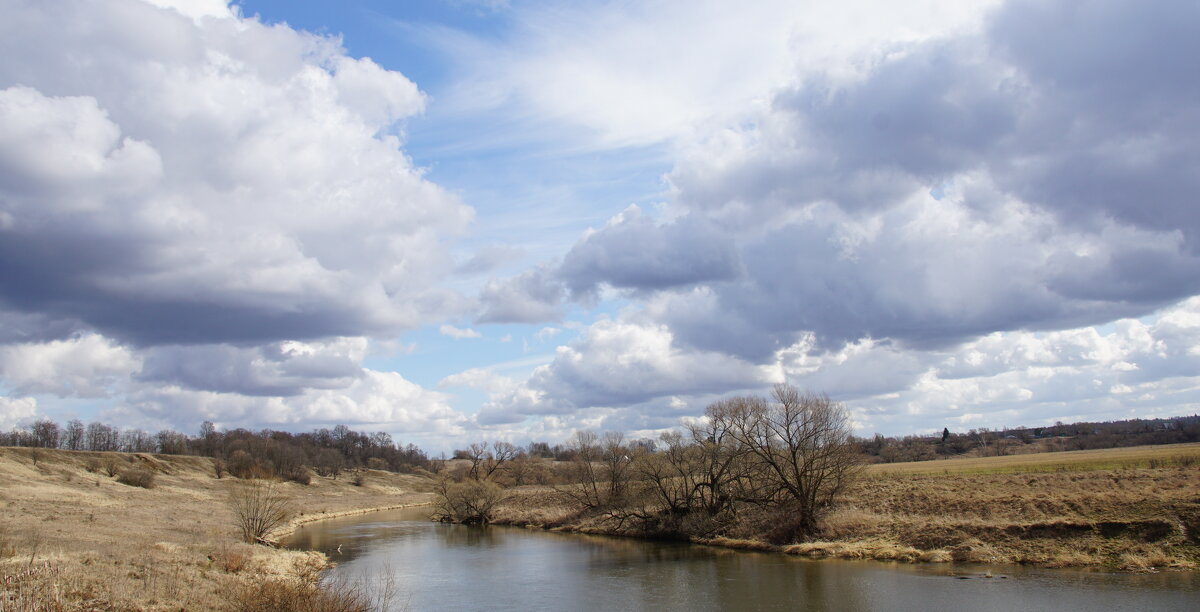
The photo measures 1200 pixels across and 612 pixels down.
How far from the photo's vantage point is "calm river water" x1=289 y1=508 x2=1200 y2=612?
91.9 feet

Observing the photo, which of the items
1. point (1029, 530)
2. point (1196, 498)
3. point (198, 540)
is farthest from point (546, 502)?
point (1196, 498)

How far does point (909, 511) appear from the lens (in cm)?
4544

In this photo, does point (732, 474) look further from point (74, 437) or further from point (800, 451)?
point (74, 437)

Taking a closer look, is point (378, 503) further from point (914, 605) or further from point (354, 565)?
point (914, 605)

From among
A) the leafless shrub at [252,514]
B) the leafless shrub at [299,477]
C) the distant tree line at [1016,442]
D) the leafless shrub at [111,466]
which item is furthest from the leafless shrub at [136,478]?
the distant tree line at [1016,442]

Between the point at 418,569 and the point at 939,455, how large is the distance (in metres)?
116

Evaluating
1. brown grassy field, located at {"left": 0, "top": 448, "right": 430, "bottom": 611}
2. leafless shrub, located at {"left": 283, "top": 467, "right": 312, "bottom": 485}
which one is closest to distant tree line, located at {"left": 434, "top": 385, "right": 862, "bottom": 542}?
brown grassy field, located at {"left": 0, "top": 448, "right": 430, "bottom": 611}

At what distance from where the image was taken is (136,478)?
9112 cm

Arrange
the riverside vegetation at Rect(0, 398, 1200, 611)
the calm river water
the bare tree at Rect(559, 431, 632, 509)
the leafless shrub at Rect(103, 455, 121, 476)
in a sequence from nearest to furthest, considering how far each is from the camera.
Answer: the riverside vegetation at Rect(0, 398, 1200, 611)
the calm river water
the bare tree at Rect(559, 431, 632, 509)
the leafless shrub at Rect(103, 455, 121, 476)

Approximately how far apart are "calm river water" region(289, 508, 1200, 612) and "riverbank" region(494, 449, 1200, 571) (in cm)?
193

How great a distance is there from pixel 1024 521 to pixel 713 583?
1757cm

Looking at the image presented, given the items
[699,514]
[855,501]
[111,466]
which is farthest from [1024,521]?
[111,466]

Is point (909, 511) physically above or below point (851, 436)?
below

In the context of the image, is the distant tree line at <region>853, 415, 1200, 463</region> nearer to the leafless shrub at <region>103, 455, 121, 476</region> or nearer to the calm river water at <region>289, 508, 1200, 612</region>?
the calm river water at <region>289, 508, 1200, 612</region>
